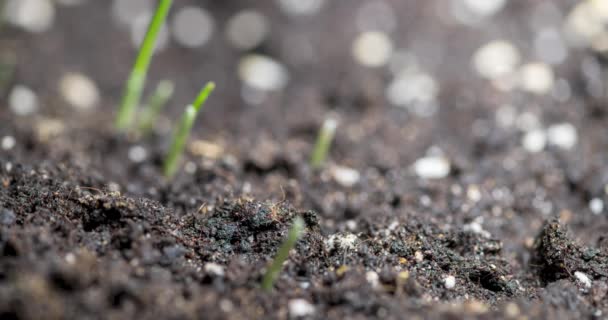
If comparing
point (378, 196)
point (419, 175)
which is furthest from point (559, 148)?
point (378, 196)

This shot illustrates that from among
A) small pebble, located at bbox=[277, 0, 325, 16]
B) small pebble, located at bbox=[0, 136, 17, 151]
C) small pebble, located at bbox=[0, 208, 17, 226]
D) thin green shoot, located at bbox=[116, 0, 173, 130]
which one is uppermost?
small pebble, located at bbox=[277, 0, 325, 16]

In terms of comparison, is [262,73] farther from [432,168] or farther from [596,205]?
[596,205]

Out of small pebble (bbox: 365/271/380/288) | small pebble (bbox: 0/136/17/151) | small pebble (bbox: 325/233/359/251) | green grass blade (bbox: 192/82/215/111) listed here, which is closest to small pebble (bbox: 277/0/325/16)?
green grass blade (bbox: 192/82/215/111)

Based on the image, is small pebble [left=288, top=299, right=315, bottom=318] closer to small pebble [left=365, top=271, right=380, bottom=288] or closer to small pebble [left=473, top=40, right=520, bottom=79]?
small pebble [left=365, top=271, right=380, bottom=288]

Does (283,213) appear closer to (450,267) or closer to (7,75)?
(450,267)

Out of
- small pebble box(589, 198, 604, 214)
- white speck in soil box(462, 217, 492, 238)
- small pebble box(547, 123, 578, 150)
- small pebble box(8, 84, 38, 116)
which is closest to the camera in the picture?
white speck in soil box(462, 217, 492, 238)

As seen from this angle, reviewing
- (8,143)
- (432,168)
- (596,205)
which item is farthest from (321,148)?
(8,143)
